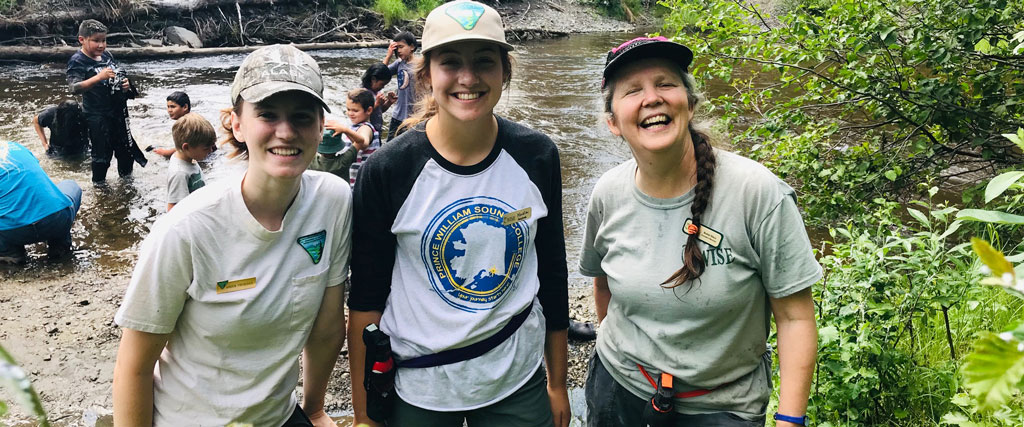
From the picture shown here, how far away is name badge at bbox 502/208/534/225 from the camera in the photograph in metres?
2.23

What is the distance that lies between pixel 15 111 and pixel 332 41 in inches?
374

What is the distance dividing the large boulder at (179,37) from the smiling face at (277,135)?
54.3 ft

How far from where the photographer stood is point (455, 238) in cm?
219

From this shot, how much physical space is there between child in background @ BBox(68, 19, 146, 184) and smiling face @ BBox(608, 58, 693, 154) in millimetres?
7401

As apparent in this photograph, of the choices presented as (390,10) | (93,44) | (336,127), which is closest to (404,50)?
(336,127)

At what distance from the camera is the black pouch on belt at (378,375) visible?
2.21m

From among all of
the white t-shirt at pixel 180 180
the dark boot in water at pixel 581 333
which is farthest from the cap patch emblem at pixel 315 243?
the white t-shirt at pixel 180 180

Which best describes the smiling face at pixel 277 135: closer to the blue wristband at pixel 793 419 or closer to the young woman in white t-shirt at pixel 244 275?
the young woman in white t-shirt at pixel 244 275

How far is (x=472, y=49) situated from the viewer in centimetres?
220

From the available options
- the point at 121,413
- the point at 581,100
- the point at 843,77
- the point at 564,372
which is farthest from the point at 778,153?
the point at 581,100

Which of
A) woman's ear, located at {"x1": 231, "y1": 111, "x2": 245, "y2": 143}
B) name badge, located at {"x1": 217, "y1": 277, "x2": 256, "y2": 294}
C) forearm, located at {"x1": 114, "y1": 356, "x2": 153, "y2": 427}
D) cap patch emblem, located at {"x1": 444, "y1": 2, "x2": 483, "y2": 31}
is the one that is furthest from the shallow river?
cap patch emblem, located at {"x1": 444, "y1": 2, "x2": 483, "y2": 31}

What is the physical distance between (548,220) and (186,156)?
3.98 metres

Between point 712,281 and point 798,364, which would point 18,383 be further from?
point 798,364

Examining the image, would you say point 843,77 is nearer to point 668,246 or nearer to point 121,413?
point 668,246
